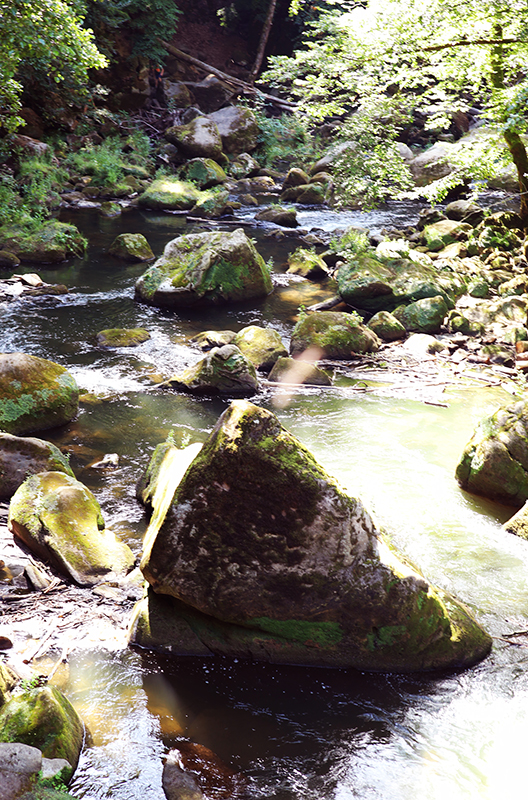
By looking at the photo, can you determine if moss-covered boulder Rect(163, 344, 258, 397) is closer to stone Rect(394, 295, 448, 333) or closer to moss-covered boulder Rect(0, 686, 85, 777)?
stone Rect(394, 295, 448, 333)

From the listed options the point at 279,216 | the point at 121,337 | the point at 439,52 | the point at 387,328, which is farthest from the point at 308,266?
the point at 121,337

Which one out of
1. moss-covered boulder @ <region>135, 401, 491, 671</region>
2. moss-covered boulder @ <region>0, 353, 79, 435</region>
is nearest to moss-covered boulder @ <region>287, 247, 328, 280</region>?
moss-covered boulder @ <region>0, 353, 79, 435</region>

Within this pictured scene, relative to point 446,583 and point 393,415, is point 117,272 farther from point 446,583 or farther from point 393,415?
point 446,583

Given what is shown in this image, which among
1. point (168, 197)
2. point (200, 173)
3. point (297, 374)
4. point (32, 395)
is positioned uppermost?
point (200, 173)

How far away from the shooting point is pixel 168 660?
388 centimetres

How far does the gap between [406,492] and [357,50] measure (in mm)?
7574

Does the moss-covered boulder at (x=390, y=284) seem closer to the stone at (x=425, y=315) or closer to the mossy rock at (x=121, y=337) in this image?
the stone at (x=425, y=315)

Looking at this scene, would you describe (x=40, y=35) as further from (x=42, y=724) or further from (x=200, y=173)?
(x=200, y=173)

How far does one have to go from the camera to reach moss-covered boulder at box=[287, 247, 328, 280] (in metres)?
13.8

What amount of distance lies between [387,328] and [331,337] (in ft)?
4.74

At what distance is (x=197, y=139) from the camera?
23.5m

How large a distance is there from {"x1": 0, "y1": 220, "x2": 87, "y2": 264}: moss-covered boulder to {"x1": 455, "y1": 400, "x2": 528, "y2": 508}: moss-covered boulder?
1115cm

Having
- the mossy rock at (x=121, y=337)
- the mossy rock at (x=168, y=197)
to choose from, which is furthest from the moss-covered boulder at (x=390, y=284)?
the mossy rock at (x=168, y=197)

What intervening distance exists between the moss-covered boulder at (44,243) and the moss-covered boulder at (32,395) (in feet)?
23.9
